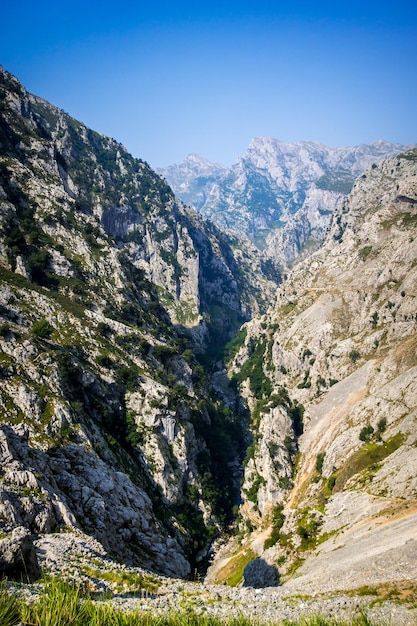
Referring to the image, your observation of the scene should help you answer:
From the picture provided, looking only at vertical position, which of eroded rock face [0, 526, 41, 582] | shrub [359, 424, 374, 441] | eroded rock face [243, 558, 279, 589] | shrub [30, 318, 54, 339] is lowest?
eroded rock face [243, 558, 279, 589]

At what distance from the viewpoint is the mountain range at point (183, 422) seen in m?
55.6

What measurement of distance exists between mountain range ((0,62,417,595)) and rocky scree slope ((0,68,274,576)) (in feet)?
1.61

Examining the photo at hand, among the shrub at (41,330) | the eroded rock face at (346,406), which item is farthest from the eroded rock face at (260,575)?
the shrub at (41,330)

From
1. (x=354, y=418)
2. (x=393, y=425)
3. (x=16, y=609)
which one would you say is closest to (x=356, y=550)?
(x=393, y=425)

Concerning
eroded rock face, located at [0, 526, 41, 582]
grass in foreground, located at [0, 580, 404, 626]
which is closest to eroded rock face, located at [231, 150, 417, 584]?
eroded rock face, located at [0, 526, 41, 582]

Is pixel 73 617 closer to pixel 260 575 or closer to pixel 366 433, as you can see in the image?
pixel 260 575

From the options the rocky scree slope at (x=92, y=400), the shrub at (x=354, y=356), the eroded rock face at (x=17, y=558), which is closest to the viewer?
the eroded rock face at (x=17, y=558)

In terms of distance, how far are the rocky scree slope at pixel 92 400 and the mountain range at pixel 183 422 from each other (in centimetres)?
49

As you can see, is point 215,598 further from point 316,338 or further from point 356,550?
point 316,338

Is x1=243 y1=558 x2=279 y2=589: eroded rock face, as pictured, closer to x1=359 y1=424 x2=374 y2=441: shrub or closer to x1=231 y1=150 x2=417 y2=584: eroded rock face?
x1=231 y1=150 x2=417 y2=584: eroded rock face

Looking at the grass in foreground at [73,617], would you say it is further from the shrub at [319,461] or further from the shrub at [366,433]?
the shrub at [319,461]

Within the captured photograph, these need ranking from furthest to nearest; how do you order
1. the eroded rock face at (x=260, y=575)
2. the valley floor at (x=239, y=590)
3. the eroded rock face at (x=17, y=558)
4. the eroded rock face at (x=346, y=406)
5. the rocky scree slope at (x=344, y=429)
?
the eroded rock face at (x=346, y=406) → the eroded rock face at (x=260, y=575) → the rocky scree slope at (x=344, y=429) → the valley floor at (x=239, y=590) → the eroded rock face at (x=17, y=558)

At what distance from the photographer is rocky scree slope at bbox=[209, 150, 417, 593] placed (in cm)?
5881

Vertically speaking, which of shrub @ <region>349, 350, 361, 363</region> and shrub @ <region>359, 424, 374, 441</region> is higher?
shrub @ <region>349, 350, 361, 363</region>
